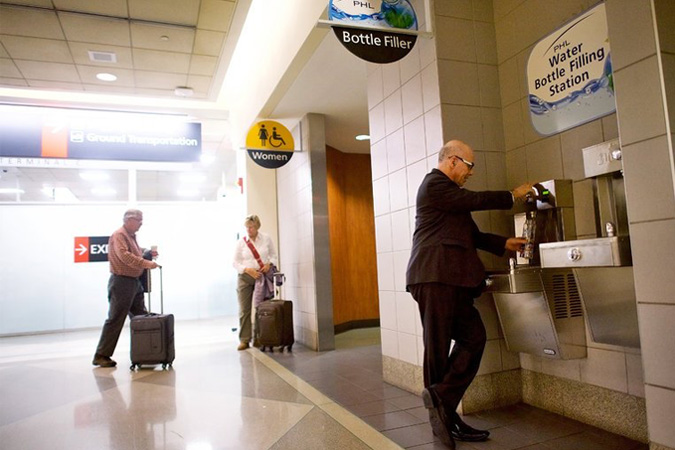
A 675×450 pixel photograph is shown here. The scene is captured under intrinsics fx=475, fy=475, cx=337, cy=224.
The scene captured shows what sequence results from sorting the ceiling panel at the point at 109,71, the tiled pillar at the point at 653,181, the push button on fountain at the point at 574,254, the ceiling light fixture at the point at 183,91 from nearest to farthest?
the tiled pillar at the point at 653,181
the push button on fountain at the point at 574,254
the ceiling panel at the point at 109,71
the ceiling light fixture at the point at 183,91

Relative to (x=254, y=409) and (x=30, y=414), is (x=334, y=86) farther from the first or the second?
(x=30, y=414)

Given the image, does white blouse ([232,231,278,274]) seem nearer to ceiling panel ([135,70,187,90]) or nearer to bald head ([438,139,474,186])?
ceiling panel ([135,70,187,90])

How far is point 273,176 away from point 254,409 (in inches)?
161

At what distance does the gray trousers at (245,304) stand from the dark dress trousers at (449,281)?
362cm

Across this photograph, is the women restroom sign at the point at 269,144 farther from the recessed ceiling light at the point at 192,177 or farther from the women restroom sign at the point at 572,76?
the recessed ceiling light at the point at 192,177

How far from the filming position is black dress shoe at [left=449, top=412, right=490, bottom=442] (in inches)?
96.2

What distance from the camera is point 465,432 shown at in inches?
97.0

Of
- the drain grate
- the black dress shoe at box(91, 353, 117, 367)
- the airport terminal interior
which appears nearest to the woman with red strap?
the airport terminal interior

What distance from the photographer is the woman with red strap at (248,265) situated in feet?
18.6

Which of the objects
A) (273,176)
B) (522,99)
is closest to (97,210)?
(273,176)

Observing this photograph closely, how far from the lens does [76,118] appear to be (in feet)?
19.0

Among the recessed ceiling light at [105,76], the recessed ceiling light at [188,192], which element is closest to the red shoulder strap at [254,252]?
the recessed ceiling light at [105,76]

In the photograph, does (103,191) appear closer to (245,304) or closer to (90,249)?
(90,249)

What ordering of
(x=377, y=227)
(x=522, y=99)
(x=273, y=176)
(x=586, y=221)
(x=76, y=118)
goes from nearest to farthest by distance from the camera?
(x=586, y=221), (x=522, y=99), (x=377, y=227), (x=76, y=118), (x=273, y=176)
